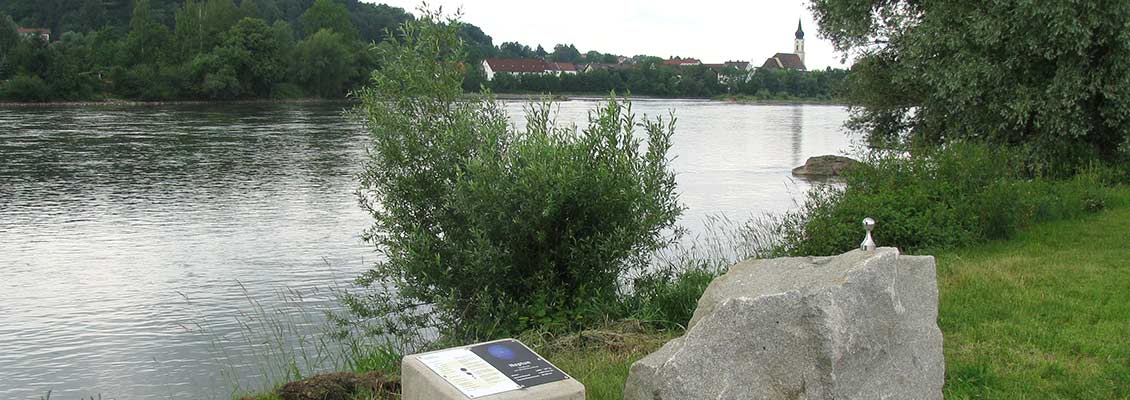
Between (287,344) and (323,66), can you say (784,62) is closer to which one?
(323,66)

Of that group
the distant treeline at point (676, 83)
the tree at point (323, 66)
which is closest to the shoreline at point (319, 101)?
the tree at point (323, 66)

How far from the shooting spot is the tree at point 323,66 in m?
101

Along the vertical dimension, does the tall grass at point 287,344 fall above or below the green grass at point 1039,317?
below

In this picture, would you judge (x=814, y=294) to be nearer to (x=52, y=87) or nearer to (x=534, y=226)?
(x=534, y=226)

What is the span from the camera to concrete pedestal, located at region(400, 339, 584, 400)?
193 inches

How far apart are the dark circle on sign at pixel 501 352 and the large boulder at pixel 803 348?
76 centimetres

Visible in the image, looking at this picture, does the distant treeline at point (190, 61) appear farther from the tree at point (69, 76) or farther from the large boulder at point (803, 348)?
the large boulder at point (803, 348)

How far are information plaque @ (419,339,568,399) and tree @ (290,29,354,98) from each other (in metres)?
99.3

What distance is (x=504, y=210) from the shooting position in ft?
30.9

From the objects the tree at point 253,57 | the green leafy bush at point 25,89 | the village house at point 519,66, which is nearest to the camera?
the green leafy bush at point 25,89

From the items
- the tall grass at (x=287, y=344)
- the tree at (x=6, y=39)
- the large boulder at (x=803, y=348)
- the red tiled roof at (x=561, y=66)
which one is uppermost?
the tree at (x=6, y=39)

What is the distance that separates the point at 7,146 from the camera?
136 ft

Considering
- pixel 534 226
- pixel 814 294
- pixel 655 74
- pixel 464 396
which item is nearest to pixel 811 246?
pixel 534 226

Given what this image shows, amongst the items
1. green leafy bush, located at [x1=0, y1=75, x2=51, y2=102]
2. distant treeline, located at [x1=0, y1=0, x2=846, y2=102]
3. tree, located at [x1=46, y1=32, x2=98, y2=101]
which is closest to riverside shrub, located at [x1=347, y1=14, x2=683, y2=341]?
distant treeline, located at [x1=0, y1=0, x2=846, y2=102]
